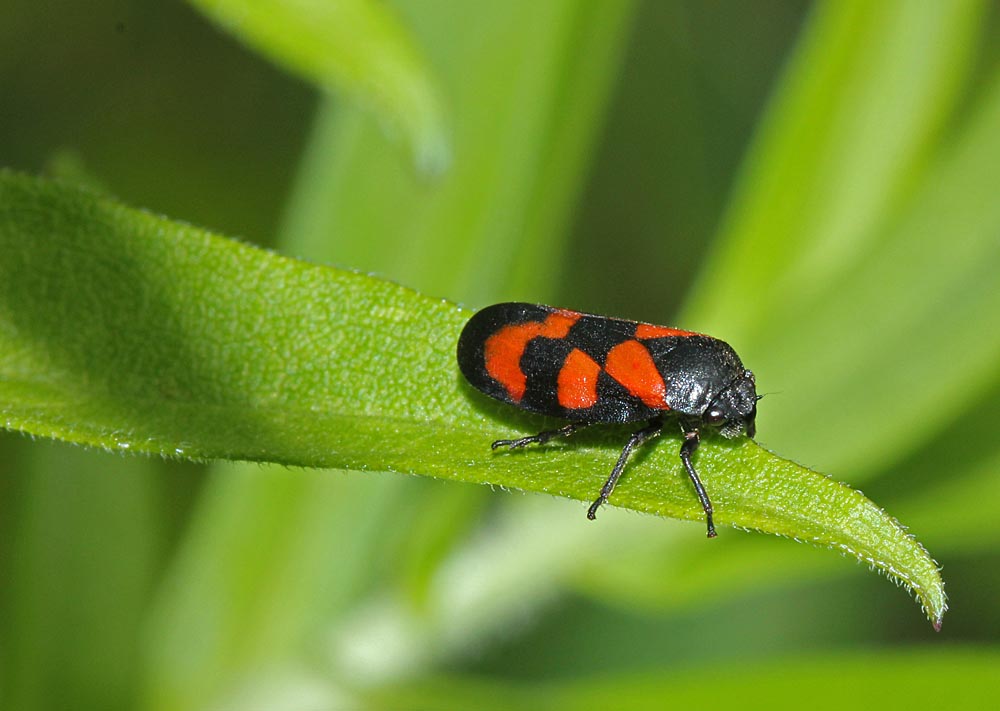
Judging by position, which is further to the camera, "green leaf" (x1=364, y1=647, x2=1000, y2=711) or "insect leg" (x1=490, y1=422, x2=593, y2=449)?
"green leaf" (x1=364, y1=647, x2=1000, y2=711)

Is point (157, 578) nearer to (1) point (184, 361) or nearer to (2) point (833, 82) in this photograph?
(1) point (184, 361)

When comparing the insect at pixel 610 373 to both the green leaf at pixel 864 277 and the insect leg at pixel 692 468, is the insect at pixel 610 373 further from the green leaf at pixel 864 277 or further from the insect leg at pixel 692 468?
the green leaf at pixel 864 277

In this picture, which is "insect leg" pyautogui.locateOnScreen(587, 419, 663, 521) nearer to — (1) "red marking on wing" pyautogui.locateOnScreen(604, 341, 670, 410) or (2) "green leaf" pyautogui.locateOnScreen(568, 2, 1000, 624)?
(1) "red marking on wing" pyautogui.locateOnScreen(604, 341, 670, 410)

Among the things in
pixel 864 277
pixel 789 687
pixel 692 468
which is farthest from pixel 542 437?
pixel 864 277

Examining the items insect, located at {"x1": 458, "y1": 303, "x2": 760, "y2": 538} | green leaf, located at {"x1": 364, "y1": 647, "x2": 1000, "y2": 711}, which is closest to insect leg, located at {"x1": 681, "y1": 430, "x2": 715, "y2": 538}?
insect, located at {"x1": 458, "y1": 303, "x2": 760, "y2": 538}

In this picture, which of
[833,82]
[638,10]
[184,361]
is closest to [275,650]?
[184,361]
